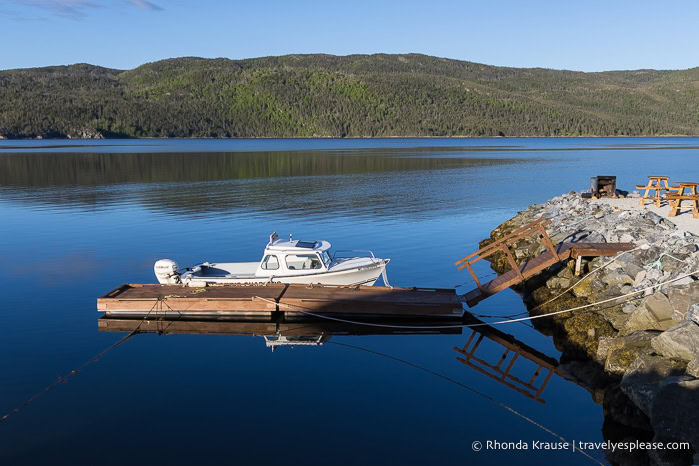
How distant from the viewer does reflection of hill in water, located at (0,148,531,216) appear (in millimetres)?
48062

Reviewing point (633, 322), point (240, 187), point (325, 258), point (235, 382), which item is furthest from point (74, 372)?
point (240, 187)

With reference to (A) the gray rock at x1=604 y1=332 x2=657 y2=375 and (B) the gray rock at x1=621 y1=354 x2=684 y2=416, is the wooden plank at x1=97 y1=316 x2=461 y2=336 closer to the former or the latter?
(A) the gray rock at x1=604 y1=332 x2=657 y2=375

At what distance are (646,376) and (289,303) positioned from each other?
460 inches

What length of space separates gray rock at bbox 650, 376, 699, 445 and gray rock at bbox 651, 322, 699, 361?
4.89ft

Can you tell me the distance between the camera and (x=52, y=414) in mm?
14070

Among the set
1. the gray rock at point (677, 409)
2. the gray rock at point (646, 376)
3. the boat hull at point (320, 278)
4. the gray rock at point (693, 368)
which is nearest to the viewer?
the gray rock at point (677, 409)

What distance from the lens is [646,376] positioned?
40.9 ft

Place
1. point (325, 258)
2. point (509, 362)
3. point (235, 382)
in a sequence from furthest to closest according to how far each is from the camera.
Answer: point (325, 258)
point (509, 362)
point (235, 382)

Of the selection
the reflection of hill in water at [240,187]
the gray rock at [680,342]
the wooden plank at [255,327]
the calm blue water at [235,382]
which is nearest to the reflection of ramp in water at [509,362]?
the calm blue water at [235,382]

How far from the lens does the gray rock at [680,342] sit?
12.7m

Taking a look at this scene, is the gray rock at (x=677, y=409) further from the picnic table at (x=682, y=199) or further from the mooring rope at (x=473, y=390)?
the picnic table at (x=682, y=199)

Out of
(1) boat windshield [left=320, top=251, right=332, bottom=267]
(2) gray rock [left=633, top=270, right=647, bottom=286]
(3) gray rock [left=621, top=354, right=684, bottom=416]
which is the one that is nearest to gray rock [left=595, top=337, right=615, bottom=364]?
(3) gray rock [left=621, top=354, right=684, bottom=416]

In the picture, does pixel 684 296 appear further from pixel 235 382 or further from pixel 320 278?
pixel 320 278

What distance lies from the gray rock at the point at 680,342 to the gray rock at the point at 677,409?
4.89 ft
